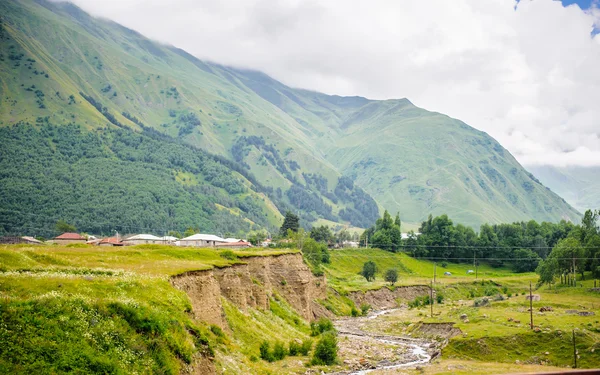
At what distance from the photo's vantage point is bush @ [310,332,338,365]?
204ft

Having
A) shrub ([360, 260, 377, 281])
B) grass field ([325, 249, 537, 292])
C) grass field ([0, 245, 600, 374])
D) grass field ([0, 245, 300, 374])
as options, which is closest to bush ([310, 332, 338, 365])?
grass field ([0, 245, 600, 374])

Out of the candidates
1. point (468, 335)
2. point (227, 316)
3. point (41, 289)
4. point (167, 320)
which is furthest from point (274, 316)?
point (41, 289)

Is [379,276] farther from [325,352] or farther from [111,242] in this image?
[325,352]

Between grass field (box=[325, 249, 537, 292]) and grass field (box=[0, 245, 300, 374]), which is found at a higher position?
grass field (box=[0, 245, 300, 374])

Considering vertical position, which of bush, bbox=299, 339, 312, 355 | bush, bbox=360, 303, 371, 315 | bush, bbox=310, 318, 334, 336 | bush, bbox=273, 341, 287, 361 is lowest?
bush, bbox=360, 303, 371, 315

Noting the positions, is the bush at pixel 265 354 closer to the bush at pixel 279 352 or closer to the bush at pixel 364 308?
the bush at pixel 279 352

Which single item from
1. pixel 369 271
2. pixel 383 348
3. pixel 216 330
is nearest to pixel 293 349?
pixel 216 330

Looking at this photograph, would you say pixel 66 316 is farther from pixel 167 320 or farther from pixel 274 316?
pixel 274 316

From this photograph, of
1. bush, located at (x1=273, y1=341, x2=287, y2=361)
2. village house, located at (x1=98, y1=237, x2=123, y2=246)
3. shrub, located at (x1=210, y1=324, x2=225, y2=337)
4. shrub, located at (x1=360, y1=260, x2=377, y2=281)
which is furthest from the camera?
shrub, located at (x1=360, y1=260, x2=377, y2=281)

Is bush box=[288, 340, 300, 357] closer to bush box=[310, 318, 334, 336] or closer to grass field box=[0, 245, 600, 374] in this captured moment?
grass field box=[0, 245, 600, 374]

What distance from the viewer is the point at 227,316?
5869 centimetres

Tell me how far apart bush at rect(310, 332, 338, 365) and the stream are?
2834mm

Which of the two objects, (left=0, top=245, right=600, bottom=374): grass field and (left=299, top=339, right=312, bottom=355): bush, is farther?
(left=299, top=339, right=312, bottom=355): bush

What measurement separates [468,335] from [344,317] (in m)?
47.4
